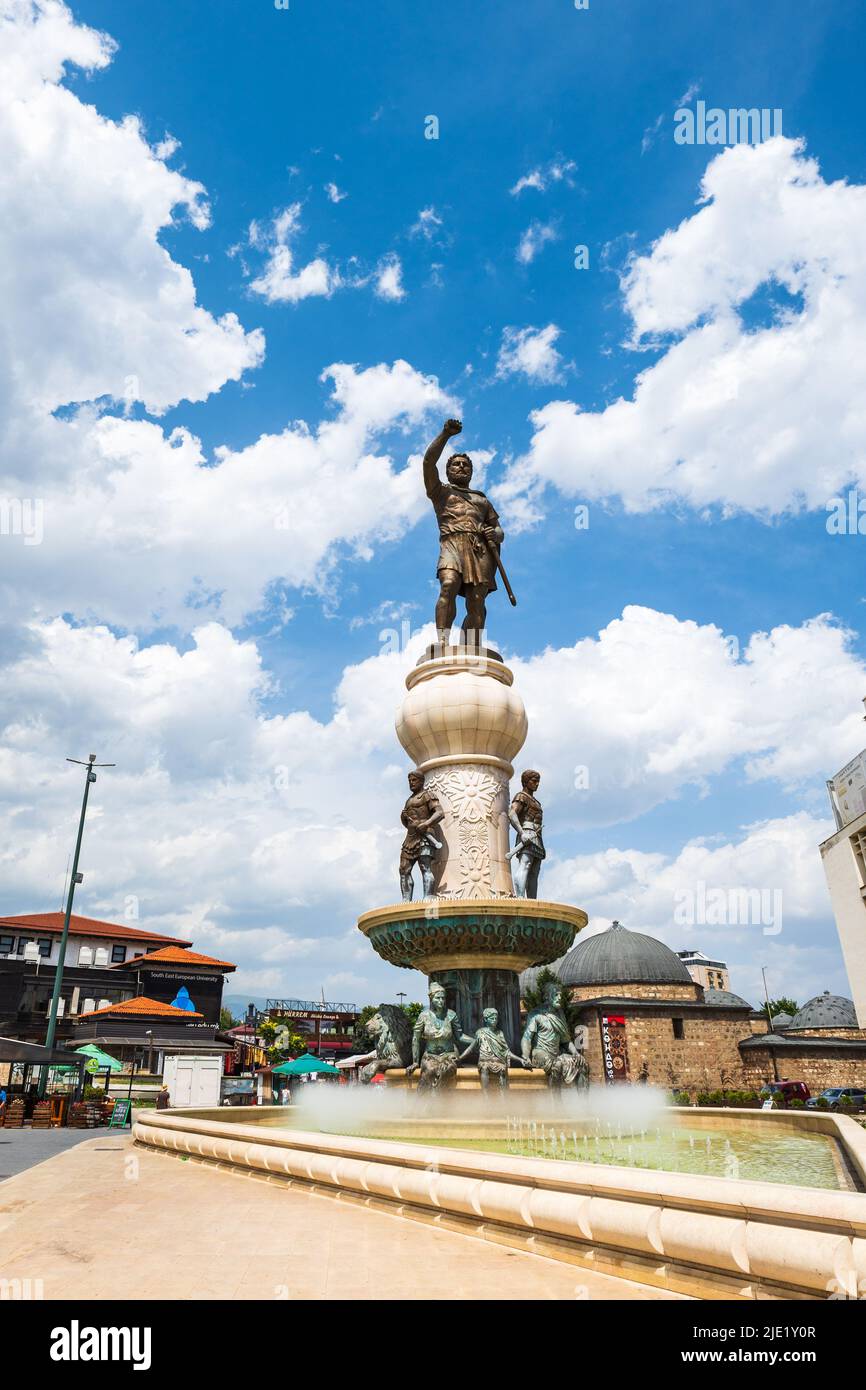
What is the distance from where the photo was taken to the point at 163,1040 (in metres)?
42.3

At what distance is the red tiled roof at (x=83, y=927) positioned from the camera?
205 feet

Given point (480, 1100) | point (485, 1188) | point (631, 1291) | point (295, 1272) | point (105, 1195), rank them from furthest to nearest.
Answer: point (480, 1100), point (105, 1195), point (485, 1188), point (295, 1272), point (631, 1291)

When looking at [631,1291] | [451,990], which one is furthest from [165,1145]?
[631,1291]

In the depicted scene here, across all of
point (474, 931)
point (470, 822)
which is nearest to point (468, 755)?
point (470, 822)

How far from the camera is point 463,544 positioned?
19.2 m

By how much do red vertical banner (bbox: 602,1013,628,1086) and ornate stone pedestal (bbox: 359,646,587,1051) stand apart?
36339mm

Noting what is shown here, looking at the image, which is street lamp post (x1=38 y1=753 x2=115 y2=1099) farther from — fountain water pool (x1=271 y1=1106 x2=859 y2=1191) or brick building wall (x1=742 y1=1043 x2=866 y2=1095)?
brick building wall (x1=742 y1=1043 x2=866 y2=1095)

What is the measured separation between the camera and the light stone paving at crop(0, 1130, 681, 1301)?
4.69m

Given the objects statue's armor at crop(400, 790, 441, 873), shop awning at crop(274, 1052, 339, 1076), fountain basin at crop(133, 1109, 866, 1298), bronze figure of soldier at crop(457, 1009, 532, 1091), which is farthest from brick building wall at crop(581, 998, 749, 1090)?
fountain basin at crop(133, 1109, 866, 1298)

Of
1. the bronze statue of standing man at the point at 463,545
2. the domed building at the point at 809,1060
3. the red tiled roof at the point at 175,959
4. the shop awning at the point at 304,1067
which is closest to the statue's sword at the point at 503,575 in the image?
the bronze statue of standing man at the point at 463,545

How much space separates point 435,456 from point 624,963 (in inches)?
1802

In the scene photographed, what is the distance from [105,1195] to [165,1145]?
551 cm
